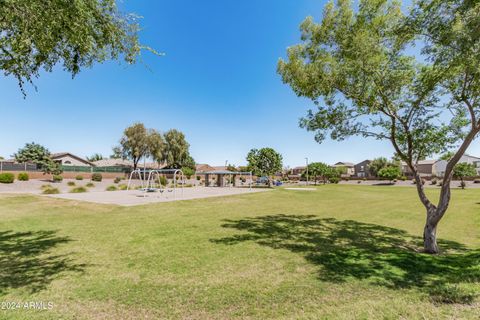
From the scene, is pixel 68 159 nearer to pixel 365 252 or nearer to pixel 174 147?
pixel 174 147

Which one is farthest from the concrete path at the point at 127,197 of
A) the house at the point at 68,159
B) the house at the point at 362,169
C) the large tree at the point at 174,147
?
the house at the point at 362,169

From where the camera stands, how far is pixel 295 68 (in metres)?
8.38

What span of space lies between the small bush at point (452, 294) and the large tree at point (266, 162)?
35772 mm

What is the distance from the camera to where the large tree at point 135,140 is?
4941cm

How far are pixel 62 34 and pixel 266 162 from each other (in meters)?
37.2

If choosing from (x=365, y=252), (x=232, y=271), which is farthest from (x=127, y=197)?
(x=365, y=252)

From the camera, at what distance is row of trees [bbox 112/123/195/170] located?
163ft

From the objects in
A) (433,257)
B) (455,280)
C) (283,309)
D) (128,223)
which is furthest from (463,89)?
(128,223)

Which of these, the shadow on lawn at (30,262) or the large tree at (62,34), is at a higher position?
the large tree at (62,34)

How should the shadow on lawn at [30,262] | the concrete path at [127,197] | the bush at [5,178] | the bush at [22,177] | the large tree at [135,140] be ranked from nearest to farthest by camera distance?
the shadow on lawn at [30,262], the concrete path at [127,197], the bush at [5,178], the bush at [22,177], the large tree at [135,140]

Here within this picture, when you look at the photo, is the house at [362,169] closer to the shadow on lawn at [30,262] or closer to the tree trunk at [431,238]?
the tree trunk at [431,238]

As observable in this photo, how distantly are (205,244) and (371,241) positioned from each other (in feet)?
18.0

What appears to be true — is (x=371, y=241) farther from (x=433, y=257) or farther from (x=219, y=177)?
(x=219, y=177)

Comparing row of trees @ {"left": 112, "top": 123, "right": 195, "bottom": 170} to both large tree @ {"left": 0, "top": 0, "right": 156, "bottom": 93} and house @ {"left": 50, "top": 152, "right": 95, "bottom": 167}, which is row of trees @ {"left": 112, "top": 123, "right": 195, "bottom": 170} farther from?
large tree @ {"left": 0, "top": 0, "right": 156, "bottom": 93}
